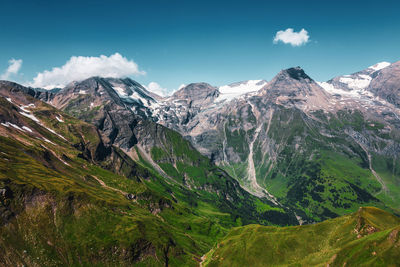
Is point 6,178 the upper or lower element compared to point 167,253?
upper

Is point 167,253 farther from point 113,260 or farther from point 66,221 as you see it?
point 66,221

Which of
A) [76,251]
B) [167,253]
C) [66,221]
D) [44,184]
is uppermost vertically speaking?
[44,184]

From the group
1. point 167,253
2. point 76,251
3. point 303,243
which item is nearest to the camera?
point 303,243

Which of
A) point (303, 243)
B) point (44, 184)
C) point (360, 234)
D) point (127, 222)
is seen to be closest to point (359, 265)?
point (360, 234)

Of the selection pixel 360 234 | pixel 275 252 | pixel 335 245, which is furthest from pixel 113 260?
pixel 360 234

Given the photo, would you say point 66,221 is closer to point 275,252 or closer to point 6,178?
point 6,178

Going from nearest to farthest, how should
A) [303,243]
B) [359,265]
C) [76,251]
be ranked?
[359,265] → [303,243] → [76,251]

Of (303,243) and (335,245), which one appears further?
(303,243)
